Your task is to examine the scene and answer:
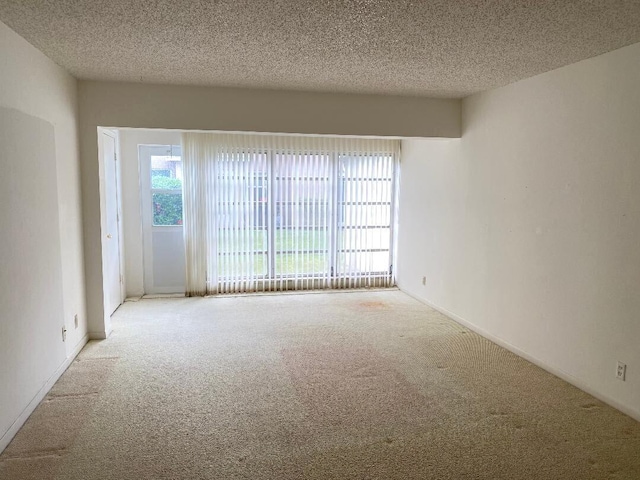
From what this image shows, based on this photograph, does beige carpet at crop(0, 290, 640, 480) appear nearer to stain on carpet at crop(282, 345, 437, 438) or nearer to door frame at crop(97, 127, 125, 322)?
stain on carpet at crop(282, 345, 437, 438)

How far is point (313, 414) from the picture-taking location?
9.77 ft

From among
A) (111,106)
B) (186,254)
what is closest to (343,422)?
(111,106)

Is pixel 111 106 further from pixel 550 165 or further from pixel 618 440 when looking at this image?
A: pixel 618 440

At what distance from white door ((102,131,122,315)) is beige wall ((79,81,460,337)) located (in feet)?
2.77

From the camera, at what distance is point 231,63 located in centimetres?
351

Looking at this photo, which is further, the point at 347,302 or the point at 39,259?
the point at 347,302

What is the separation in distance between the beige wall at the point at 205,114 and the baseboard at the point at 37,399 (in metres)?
0.55

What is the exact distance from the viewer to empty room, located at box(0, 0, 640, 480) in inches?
99.7

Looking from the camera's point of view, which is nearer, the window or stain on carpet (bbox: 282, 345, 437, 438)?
stain on carpet (bbox: 282, 345, 437, 438)

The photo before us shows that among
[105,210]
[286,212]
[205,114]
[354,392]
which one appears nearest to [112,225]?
[105,210]

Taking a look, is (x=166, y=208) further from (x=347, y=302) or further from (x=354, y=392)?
(x=354, y=392)

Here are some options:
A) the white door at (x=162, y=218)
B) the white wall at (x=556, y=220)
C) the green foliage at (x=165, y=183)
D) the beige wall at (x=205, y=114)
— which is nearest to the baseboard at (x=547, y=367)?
the white wall at (x=556, y=220)

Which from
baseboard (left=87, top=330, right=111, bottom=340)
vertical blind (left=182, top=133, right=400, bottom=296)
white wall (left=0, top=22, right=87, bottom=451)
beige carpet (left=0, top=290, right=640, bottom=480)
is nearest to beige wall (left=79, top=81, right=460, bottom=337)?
baseboard (left=87, top=330, right=111, bottom=340)

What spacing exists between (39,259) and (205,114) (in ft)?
6.50
